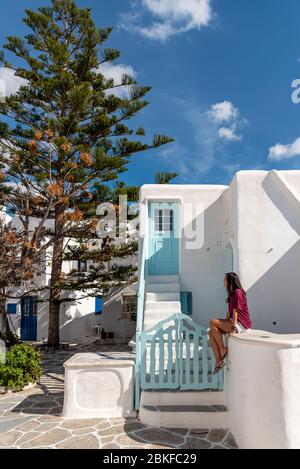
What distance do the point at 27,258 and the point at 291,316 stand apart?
233 inches

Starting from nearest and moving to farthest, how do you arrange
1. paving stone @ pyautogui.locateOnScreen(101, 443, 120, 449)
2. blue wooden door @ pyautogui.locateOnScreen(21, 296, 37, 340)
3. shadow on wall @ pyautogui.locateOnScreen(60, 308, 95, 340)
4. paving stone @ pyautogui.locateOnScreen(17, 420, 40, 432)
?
paving stone @ pyautogui.locateOnScreen(101, 443, 120, 449)
paving stone @ pyautogui.locateOnScreen(17, 420, 40, 432)
shadow on wall @ pyautogui.locateOnScreen(60, 308, 95, 340)
blue wooden door @ pyautogui.locateOnScreen(21, 296, 37, 340)

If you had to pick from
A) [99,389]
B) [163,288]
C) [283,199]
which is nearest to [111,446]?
[99,389]

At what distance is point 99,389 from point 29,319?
37.6ft

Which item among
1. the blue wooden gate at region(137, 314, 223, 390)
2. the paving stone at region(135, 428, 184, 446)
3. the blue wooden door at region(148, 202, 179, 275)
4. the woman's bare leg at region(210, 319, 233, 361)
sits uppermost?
the blue wooden door at region(148, 202, 179, 275)

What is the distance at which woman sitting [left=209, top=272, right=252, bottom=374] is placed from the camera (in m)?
4.44

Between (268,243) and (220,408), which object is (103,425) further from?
(268,243)

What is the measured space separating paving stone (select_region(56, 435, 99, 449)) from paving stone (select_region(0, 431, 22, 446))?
70 centimetres

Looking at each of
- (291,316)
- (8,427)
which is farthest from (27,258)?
(291,316)

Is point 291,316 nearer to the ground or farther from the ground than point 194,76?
nearer to the ground

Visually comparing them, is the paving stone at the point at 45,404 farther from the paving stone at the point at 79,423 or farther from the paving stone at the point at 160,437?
the paving stone at the point at 160,437

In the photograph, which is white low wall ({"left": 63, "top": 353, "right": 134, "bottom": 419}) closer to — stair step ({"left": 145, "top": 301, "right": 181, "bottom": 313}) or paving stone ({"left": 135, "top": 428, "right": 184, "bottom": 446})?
paving stone ({"left": 135, "top": 428, "right": 184, "bottom": 446})

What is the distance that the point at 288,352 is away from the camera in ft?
10.9

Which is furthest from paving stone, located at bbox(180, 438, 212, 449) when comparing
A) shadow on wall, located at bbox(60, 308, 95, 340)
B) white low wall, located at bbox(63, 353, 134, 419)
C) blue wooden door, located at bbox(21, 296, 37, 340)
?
blue wooden door, located at bbox(21, 296, 37, 340)
